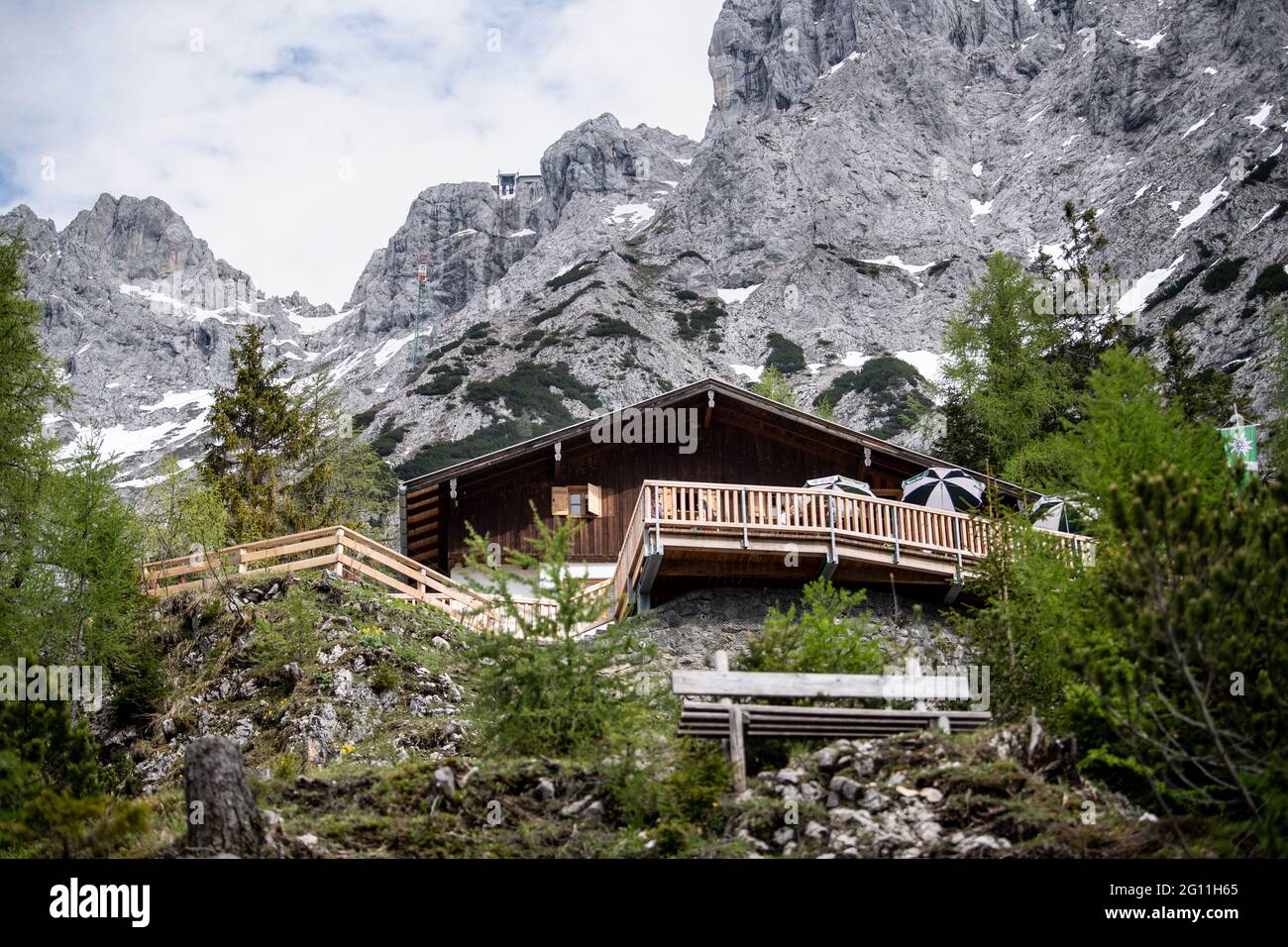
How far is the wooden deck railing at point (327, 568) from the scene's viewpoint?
21781 mm

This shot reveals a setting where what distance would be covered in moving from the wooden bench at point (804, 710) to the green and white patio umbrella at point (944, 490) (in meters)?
9.86

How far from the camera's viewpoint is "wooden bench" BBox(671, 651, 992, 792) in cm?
1080

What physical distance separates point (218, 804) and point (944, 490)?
52.7 feet

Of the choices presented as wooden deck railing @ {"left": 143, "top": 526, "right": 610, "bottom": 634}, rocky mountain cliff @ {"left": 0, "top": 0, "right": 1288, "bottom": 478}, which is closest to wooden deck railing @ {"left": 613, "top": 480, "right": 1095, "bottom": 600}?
wooden deck railing @ {"left": 143, "top": 526, "right": 610, "bottom": 634}

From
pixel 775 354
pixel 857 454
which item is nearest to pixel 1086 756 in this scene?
pixel 857 454

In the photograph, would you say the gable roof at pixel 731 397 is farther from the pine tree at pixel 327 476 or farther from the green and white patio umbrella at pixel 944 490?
the pine tree at pixel 327 476

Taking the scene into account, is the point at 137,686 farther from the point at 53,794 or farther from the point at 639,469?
the point at 53,794

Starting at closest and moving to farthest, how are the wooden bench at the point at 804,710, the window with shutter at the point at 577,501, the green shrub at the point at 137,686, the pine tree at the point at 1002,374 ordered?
1. the wooden bench at the point at 804,710
2. the green shrub at the point at 137,686
3. the window with shutter at the point at 577,501
4. the pine tree at the point at 1002,374

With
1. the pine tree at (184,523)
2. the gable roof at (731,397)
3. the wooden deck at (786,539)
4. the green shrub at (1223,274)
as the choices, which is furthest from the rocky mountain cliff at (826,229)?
the pine tree at (184,523)

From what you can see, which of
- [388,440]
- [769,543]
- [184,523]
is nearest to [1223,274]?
[388,440]

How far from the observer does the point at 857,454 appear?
81.4 ft

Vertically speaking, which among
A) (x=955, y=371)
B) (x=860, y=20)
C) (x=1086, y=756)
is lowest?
(x=1086, y=756)
